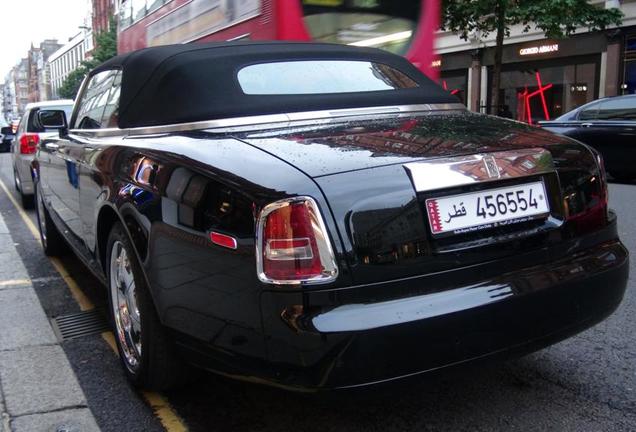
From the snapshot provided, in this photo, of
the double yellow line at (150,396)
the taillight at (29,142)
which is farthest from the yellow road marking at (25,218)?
the taillight at (29,142)

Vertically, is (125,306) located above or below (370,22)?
below

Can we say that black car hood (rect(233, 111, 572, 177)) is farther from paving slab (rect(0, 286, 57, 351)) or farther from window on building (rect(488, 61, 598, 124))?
window on building (rect(488, 61, 598, 124))

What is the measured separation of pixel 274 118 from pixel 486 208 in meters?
1.22

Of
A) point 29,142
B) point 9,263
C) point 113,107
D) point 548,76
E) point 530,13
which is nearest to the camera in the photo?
point 113,107

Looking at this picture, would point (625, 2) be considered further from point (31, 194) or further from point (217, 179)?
point (217, 179)

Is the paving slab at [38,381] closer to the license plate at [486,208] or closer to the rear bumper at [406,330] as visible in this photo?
the rear bumper at [406,330]

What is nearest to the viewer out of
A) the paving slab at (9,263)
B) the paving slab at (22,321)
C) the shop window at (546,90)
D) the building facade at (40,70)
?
the paving slab at (22,321)

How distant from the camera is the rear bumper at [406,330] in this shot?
2014 millimetres

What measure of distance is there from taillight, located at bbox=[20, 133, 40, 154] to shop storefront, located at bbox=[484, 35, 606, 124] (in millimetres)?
16910

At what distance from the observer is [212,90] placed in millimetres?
3160

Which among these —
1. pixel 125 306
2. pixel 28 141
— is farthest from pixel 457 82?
pixel 125 306

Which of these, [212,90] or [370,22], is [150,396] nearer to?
[212,90]

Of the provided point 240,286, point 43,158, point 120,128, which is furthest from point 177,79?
point 43,158

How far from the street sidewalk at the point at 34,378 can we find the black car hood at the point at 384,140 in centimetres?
146
